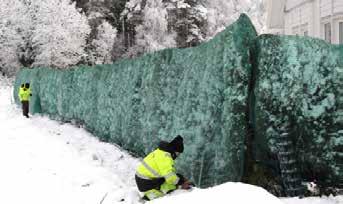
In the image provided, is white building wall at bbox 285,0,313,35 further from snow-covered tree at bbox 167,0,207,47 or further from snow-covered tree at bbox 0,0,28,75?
snow-covered tree at bbox 167,0,207,47

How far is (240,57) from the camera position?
23.6 feet

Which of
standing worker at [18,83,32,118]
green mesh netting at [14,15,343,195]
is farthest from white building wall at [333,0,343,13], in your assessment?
standing worker at [18,83,32,118]

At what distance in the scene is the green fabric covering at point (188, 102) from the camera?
721 centimetres

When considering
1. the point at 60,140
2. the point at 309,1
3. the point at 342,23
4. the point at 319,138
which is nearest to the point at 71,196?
the point at 319,138

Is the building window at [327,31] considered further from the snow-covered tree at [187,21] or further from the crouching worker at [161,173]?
the snow-covered tree at [187,21]

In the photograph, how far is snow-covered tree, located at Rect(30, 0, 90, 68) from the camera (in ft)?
147

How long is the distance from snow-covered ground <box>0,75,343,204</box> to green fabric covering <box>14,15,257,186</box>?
31.2 inches

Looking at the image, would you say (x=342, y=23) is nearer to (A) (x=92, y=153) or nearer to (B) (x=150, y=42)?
(A) (x=92, y=153)

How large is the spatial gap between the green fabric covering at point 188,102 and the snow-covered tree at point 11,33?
31.3m

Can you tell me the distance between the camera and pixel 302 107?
6.61m

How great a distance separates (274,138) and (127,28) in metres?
49.8

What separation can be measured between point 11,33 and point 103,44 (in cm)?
947

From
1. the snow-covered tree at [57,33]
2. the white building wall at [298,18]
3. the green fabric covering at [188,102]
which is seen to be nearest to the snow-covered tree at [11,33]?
the snow-covered tree at [57,33]

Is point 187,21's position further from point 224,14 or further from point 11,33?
point 11,33
